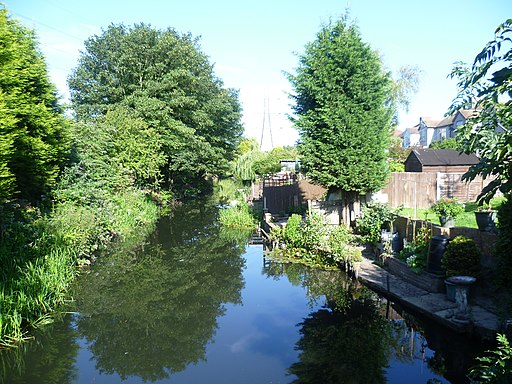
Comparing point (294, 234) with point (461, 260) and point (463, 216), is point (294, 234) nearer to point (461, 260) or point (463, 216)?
point (461, 260)

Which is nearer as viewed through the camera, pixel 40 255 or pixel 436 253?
pixel 436 253

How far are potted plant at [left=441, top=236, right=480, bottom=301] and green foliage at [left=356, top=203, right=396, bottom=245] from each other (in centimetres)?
351

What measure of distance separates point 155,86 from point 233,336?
885 inches

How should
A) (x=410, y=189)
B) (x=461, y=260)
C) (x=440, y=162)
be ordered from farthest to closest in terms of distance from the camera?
(x=440, y=162), (x=410, y=189), (x=461, y=260)

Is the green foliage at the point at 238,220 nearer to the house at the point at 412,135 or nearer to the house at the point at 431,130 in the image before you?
the house at the point at 431,130

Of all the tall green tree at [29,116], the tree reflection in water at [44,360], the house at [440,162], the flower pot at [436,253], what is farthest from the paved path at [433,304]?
the house at [440,162]

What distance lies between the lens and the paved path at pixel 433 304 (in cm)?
668

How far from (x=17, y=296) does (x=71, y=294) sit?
7.53 feet

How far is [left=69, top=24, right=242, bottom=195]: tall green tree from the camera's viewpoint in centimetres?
2648

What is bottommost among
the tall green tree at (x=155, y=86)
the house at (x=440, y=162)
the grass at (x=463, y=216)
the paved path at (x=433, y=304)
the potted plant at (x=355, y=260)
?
the paved path at (x=433, y=304)

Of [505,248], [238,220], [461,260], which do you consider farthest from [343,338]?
[238,220]

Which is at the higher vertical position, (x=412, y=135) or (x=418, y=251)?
(x=412, y=135)

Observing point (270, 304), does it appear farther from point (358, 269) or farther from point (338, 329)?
point (358, 269)

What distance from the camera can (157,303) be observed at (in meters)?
9.12
